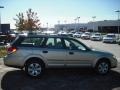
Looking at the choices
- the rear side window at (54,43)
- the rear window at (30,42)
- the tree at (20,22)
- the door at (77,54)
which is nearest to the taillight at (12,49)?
the rear window at (30,42)

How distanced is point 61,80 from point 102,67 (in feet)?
6.96

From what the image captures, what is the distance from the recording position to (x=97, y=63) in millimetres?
10531

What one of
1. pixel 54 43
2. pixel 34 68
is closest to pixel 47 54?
pixel 54 43

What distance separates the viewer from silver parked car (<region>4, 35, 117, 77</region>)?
962 centimetres

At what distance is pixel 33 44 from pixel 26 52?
47 cm

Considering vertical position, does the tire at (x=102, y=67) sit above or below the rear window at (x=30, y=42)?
below

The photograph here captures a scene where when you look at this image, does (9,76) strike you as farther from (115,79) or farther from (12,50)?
(115,79)

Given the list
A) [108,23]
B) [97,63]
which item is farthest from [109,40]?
[108,23]

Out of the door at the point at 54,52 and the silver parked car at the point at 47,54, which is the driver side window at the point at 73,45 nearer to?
the silver parked car at the point at 47,54

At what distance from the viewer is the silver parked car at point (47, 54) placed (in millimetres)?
9625

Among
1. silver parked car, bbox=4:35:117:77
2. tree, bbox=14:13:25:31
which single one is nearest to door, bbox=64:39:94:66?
silver parked car, bbox=4:35:117:77

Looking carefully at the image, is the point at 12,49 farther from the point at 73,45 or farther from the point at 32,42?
the point at 73,45

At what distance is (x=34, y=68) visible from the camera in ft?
32.1

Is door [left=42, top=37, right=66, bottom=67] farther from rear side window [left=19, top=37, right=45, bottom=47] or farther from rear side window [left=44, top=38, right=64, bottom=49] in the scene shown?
rear side window [left=19, top=37, right=45, bottom=47]
